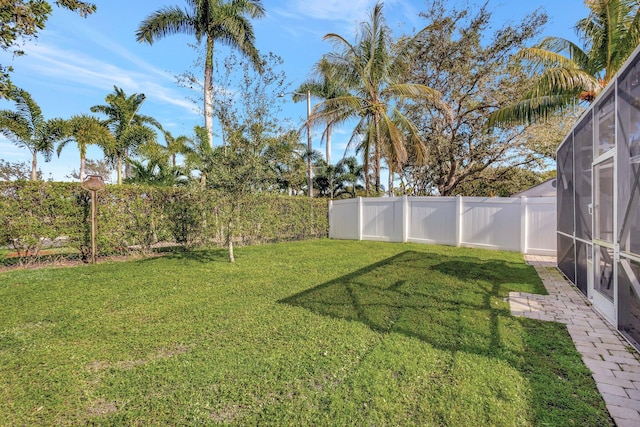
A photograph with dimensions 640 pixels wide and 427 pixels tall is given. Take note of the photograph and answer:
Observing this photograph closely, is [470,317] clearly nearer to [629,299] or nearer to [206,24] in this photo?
Result: [629,299]

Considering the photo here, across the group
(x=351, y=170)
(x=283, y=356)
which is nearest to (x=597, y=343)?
(x=283, y=356)

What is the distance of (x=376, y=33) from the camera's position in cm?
1229

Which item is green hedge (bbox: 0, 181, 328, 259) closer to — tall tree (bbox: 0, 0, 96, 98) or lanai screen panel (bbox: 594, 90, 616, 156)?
tall tree (bbox: 0, 0, 96, 98)

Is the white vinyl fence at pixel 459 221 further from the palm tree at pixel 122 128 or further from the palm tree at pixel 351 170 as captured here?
the palm tree at pixel 122 128

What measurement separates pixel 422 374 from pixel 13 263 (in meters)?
8.90

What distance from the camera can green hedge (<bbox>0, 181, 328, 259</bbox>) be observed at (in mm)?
6348

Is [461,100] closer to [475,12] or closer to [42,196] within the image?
[475,12]

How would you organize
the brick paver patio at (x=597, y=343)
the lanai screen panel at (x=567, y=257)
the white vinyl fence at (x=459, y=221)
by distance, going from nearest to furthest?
the brick paver patio at (x=597, y=343) < the lanai screen panel at (x=567, y=257) < the white vinyl fence at (x=459, y=221)

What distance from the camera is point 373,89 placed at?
12445 mm

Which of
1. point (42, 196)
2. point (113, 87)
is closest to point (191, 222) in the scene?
point (42, 196)

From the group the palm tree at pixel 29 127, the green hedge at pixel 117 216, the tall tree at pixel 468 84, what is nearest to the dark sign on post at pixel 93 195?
the green hedge at pixel 117 216

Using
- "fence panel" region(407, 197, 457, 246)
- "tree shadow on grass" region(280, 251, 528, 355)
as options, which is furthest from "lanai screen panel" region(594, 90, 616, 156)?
"fence panel" region(407, 197, 457, 246)

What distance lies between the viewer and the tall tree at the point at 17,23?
124 inches

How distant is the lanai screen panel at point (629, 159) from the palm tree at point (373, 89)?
866 cm
